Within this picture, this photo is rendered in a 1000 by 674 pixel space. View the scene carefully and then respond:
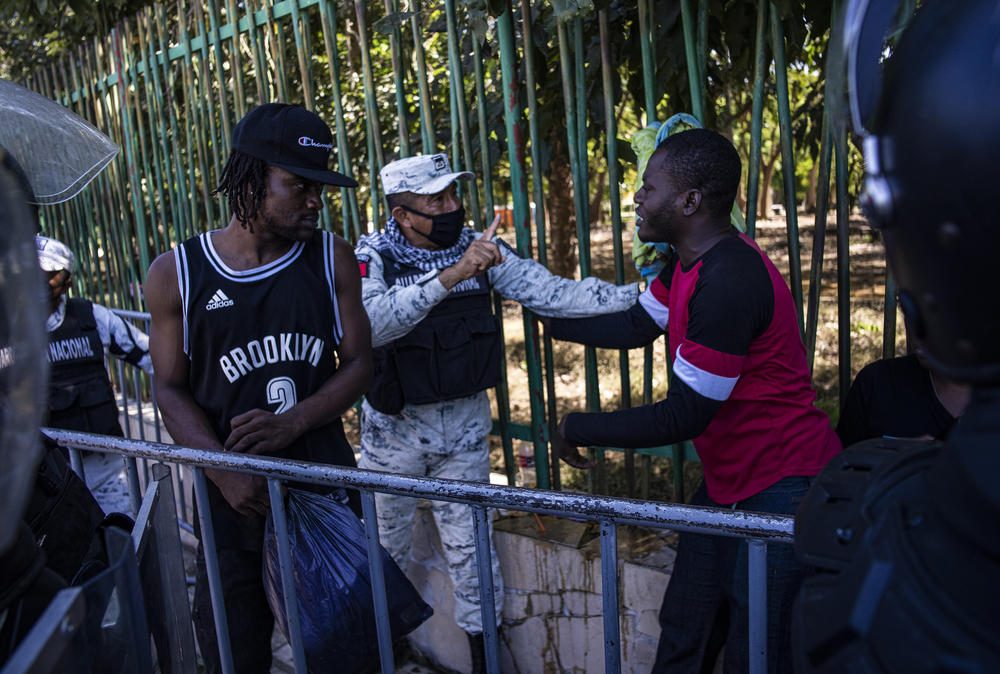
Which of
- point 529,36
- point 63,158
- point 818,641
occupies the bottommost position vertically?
point 818,641

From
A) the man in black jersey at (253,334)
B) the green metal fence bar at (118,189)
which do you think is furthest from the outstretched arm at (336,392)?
the green metal fence bar at (118,189)

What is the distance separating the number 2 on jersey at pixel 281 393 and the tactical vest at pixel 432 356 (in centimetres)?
62

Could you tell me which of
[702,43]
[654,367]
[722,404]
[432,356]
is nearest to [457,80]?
[702,43]

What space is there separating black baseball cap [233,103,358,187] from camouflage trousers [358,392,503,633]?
3.48 ft

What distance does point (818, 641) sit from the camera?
0.79 meters

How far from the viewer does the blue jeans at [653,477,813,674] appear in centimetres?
202

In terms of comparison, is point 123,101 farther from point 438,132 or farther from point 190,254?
point 190,254

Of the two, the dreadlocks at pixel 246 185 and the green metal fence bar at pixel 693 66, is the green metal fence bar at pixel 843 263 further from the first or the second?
the dreadlocks at pixel 246 185

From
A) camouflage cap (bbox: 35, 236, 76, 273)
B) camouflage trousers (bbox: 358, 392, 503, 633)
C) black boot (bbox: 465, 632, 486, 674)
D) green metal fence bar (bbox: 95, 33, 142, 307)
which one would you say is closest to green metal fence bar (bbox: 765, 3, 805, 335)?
camouflage trousers (bbox: 358, 392, 503, 633)

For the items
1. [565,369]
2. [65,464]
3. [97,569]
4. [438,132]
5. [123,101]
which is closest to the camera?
[97,569]

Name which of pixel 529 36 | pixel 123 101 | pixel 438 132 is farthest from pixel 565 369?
pixel 529 36

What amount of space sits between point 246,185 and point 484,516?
1.32 metres

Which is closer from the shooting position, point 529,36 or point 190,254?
point 190,254

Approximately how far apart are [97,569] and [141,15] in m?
4.47
